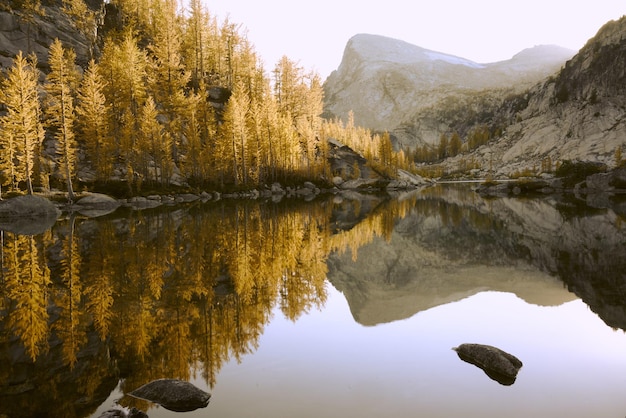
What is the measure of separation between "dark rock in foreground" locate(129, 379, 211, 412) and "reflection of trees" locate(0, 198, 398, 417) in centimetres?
55

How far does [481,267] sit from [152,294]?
13955 mm

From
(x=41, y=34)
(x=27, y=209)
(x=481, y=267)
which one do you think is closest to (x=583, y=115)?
(x=481, y=267)

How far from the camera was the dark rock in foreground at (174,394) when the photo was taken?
6.39 meters

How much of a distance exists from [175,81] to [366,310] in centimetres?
7110

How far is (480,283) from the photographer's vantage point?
15250 mm

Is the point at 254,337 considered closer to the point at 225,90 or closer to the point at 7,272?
the point at 7,272

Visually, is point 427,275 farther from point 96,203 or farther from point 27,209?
point 96,203

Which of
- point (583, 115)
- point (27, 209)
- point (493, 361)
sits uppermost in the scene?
point (583, 115)

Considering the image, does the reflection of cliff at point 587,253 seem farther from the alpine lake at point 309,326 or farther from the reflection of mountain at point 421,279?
the reflection of mountain at point 421,279

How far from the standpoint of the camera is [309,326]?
1064 cm

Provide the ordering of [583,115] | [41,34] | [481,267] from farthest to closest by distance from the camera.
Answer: [583,115], [41,34], [481,267]

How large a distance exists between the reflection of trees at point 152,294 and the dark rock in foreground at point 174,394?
1.79ft

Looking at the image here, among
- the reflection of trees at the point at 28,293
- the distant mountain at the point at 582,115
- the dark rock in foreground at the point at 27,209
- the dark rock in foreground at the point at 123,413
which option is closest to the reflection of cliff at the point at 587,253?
the dark rock in foreground at the point at 123,413

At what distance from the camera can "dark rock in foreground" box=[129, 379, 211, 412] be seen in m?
6.39
